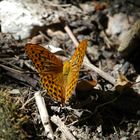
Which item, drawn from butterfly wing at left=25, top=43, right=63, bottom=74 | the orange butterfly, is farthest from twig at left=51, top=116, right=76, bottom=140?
butterfly wing at left=25, top=43, right=63, bottom=74

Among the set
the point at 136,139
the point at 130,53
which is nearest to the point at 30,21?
the point at 130,53

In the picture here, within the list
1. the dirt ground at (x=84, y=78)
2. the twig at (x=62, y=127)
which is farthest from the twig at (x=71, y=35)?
the twig at (x=62, y=127)

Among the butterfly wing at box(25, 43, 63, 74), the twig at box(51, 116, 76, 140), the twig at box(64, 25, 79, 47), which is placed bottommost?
the twig at box(51, 116, 76, 140)

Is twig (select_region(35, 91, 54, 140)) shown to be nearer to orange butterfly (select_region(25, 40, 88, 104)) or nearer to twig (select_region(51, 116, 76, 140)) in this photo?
twig (select_region(51, 116, 76, 140))

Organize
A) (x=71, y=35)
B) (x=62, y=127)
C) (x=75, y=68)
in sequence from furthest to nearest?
(x=71, y=35) < (x=62, y=127) < (x=75, y=68)

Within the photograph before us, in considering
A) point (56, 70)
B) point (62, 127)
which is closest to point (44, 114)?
point (62, 127)

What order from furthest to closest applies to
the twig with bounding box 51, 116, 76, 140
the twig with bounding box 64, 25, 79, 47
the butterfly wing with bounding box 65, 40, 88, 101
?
1. the twig with bounding box 64, 25, 79, 47
2. the twig with bounding box 51, 116, 76, 140
3. the butterfly wing with bounding box 65, 40, 88, 101

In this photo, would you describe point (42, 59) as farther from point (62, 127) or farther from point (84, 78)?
point (84, 78)

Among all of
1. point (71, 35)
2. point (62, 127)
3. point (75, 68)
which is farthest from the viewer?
point (71, 35)
